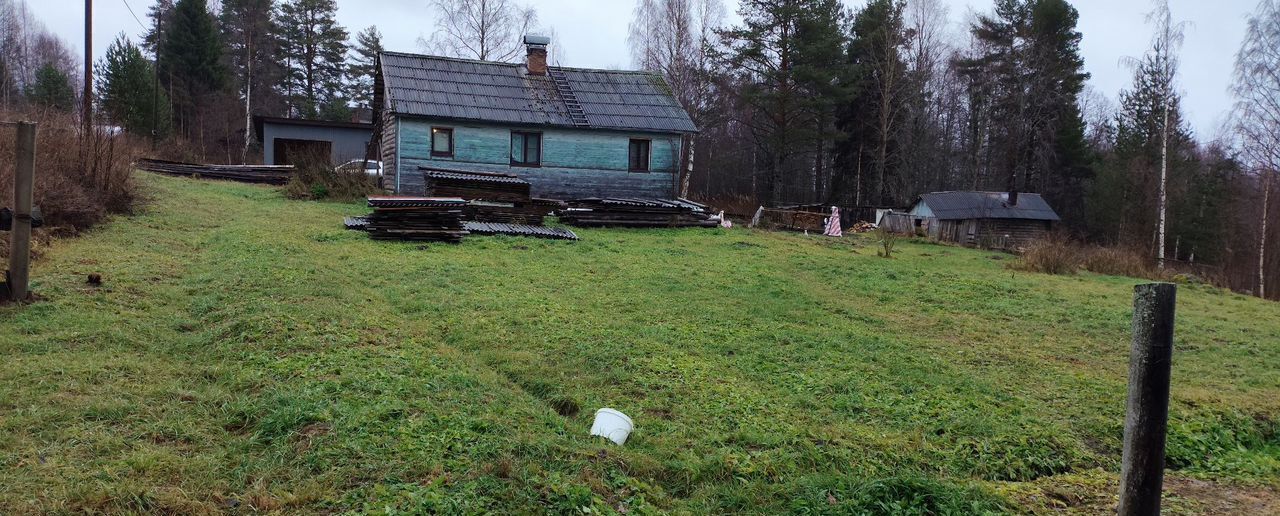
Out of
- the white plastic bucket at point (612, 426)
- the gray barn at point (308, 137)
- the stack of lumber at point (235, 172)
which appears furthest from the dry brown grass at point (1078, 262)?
the gray barn at point (308, 137)

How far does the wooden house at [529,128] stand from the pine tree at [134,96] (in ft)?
45.6

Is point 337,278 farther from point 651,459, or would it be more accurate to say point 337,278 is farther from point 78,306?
point 651,459

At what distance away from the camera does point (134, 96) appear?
3139 cm

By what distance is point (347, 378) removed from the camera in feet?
16.3

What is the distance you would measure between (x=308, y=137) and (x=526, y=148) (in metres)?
14.4

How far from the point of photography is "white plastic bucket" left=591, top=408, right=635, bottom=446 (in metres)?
4.51

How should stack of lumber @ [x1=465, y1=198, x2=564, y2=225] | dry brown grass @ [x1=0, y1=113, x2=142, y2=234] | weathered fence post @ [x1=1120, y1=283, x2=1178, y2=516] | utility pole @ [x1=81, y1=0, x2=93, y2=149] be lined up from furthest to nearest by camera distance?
utility pole @ [x1=81, y1=0, x2=93, y2=149], stack of lumber @ [x1=465, y1=198, x2=564, y2=225], dry brown grass @ [x1=0, y1=113, x2=142, y2=234], weathered fence post @ [x1=1120, y1=283, x2=1178, y2=516]

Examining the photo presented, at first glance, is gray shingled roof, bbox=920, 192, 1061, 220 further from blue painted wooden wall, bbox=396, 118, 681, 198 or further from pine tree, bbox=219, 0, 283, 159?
pine tree, bbox=219, 0, 283, 159

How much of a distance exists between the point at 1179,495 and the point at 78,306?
27.6 ft

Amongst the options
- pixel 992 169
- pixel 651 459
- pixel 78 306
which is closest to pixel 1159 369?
pixel 651 459

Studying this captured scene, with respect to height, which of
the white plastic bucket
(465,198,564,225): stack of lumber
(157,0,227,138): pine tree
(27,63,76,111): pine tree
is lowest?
the white plastic bucket

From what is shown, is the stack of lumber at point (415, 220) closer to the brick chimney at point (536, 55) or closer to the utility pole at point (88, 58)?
the utility pole at point (88, 58)

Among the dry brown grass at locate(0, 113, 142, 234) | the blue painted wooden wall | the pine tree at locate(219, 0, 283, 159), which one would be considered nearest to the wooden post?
the dry brown grass at locate(0, 113, 142, 234)

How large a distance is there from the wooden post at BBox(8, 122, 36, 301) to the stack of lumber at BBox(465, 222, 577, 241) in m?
8.63
